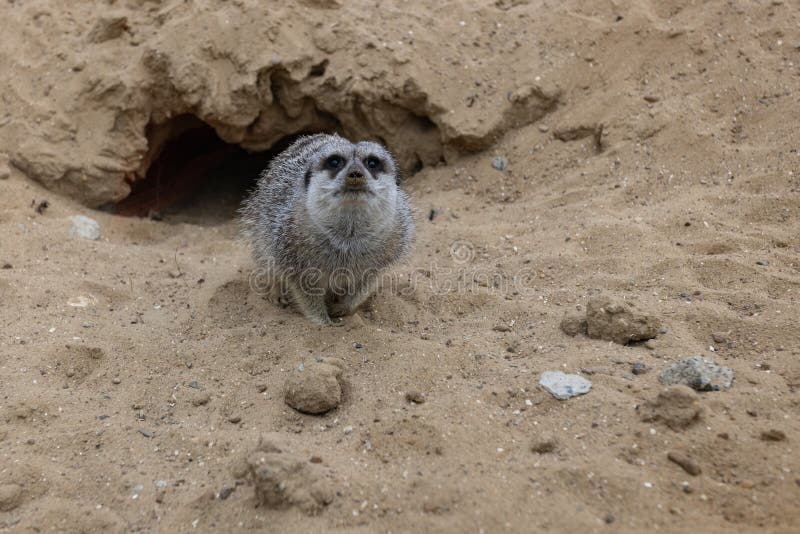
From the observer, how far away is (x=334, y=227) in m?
3.26

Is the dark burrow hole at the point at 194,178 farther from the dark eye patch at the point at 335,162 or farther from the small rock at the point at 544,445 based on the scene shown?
the small rock at the point at 544,445

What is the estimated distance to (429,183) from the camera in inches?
201

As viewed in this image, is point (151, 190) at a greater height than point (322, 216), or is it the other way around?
point (322, 216)

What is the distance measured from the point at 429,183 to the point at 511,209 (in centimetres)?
90

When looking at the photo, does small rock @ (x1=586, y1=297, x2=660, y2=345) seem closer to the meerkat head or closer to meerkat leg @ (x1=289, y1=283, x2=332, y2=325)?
the meerkat head

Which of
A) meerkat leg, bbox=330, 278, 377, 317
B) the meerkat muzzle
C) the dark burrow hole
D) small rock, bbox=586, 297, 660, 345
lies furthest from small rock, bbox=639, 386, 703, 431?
the dark burrow hole

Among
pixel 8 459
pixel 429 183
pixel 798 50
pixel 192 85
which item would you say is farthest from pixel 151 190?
pixel 798 50

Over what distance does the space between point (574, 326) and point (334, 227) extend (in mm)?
1304

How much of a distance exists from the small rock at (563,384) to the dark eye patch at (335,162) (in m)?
1.44

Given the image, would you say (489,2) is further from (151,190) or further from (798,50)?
(151,190)

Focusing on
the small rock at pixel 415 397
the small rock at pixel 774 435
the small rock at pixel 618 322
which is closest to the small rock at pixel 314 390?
the small rock at pixel 415 397

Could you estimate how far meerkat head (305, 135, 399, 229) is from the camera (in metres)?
3.06

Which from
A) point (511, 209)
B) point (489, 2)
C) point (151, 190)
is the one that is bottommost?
point (151, 190)

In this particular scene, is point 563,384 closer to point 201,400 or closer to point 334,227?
point 334,227
